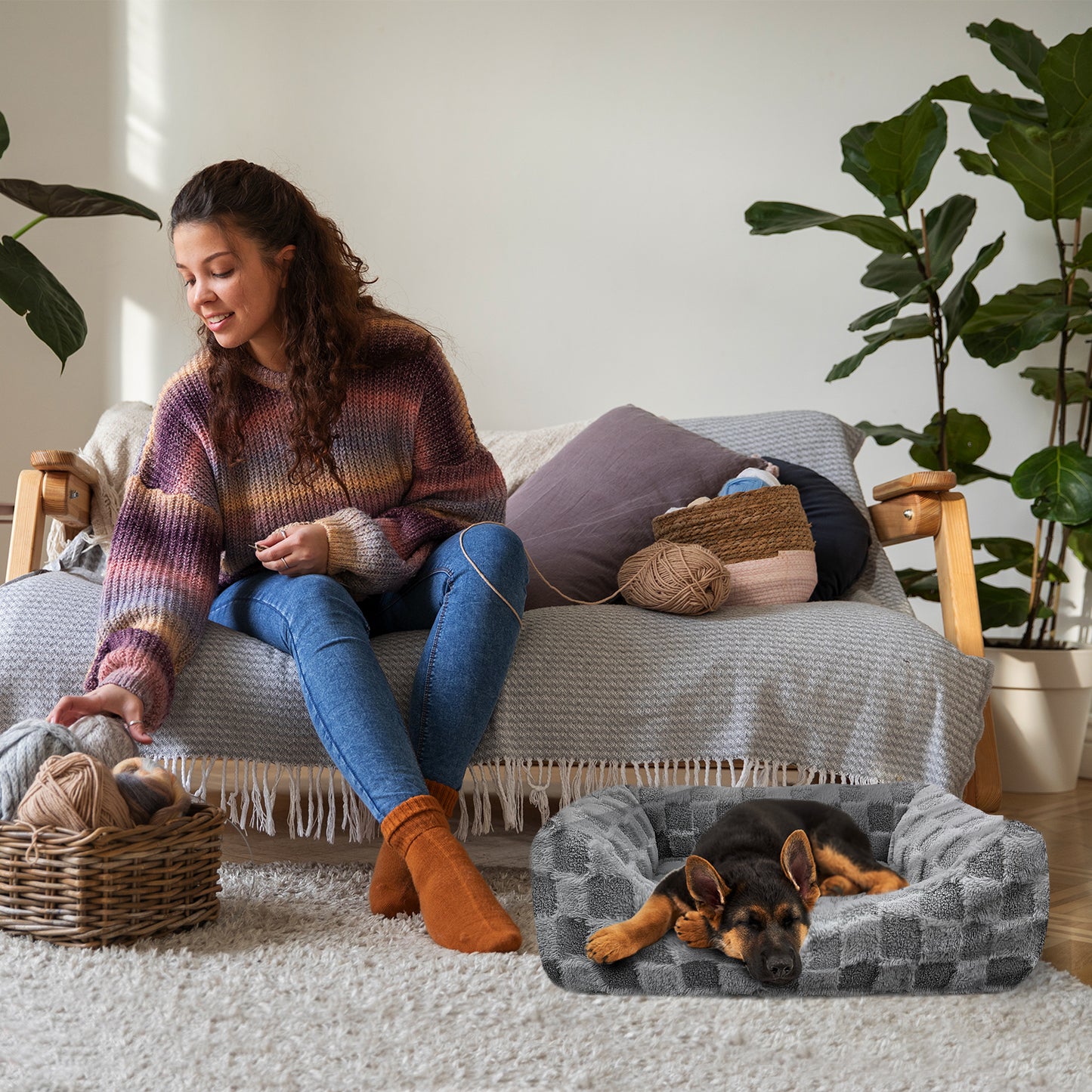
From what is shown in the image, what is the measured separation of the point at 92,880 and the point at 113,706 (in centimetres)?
20

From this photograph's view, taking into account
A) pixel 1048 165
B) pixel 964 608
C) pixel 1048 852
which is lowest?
pixel 1048 852

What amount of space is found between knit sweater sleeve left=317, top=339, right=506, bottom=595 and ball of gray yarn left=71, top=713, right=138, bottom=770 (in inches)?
13.8

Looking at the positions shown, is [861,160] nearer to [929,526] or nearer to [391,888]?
[929,526]

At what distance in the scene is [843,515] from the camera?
1811mm

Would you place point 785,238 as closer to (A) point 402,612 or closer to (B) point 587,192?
(B) point 587,192

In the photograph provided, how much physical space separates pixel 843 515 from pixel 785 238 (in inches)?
Result: 40.8

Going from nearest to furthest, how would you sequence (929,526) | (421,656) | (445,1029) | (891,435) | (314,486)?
1. (445,1029)
2. (421,656)
3. (314,486)
4. (929,526)
5. (891,435)

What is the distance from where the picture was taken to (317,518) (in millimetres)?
1479

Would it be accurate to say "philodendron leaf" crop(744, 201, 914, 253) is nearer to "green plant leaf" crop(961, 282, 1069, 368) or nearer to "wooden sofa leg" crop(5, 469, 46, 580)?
"green plant leaf" crop(961, 282, 1069, 368)

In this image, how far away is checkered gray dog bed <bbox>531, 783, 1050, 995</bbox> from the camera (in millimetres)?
961

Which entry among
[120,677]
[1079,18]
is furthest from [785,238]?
[120,677]

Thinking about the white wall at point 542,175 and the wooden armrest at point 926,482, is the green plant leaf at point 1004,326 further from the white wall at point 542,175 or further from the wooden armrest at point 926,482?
the wooden armrest at point 926,482

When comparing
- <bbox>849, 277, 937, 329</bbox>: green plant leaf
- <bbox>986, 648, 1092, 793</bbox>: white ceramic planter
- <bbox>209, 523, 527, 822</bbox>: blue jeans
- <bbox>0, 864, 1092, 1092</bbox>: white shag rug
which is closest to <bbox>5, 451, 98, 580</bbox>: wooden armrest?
<bbox>209, 523, 527, 822</bbox>: blue jeans

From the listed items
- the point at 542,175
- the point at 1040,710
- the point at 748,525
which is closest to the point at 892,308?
the point at 748,525
